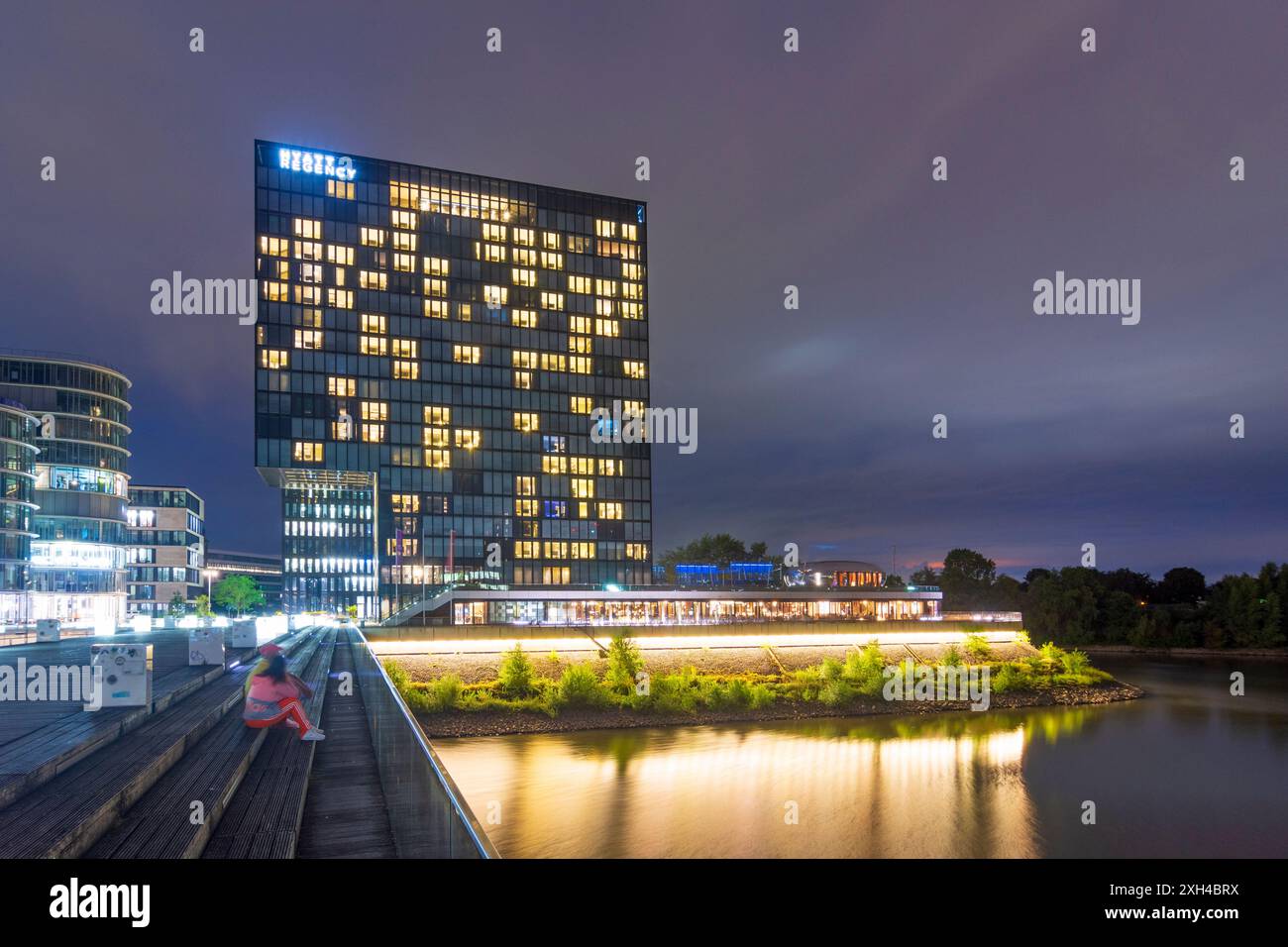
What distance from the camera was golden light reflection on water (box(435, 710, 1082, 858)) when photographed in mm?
31609

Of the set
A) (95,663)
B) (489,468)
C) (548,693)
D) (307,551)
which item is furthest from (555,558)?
(95,663)

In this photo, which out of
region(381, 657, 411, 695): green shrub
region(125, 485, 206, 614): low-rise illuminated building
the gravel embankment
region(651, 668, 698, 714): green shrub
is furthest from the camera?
region(125, 485, 206, 614): low-rise illuminated building

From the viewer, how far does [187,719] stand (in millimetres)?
17141

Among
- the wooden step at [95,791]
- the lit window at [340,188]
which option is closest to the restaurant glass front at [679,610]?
the wooden step at [95,791]

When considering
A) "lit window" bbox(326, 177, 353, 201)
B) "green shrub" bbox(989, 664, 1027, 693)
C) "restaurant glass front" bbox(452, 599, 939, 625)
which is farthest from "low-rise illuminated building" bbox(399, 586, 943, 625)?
"lit window" bbox(326, 177, 353, 201)

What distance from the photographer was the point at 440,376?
13188cm

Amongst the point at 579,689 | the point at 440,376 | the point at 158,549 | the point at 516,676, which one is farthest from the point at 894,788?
the point at 158,549

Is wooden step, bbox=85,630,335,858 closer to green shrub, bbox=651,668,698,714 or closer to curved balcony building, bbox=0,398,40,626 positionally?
green shrub, bbox=651,668,698,714

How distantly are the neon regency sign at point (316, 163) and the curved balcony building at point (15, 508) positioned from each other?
180ft

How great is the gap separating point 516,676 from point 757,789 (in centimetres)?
2126

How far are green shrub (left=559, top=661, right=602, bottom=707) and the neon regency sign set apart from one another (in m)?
106

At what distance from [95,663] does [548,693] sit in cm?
3716

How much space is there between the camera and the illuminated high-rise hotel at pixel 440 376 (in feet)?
409
